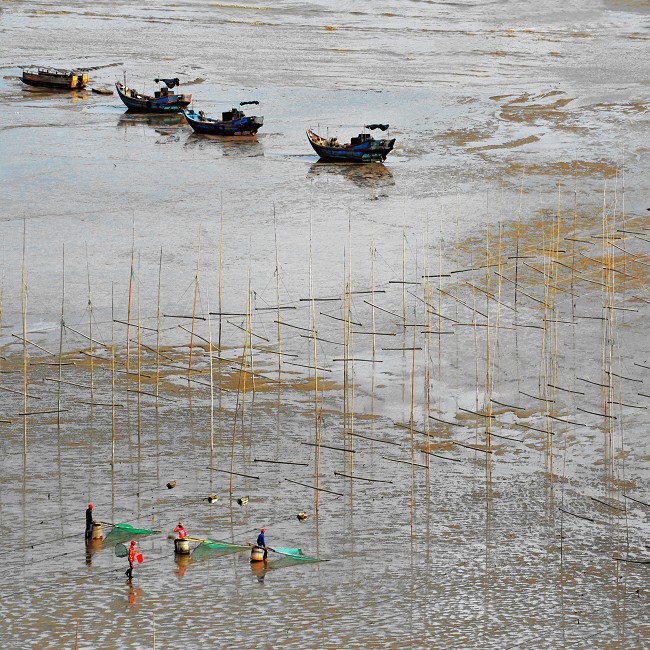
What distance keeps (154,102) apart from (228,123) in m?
5.22

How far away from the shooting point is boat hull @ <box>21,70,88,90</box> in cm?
5628

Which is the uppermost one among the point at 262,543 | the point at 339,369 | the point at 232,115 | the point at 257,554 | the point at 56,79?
the point at 56,79

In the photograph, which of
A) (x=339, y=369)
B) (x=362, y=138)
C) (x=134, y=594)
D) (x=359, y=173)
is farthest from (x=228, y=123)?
(x=134, y=594)

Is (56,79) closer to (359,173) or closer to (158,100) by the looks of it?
(158,100)

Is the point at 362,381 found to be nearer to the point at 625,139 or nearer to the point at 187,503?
the point at 187,503

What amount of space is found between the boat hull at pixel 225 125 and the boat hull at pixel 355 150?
3.58 meters

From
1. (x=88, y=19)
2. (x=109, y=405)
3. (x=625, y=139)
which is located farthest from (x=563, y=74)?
(x=109, y=405)

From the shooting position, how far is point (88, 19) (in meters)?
72.0

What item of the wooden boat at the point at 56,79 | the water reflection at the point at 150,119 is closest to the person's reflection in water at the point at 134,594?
the water reflection at the point at 150,119

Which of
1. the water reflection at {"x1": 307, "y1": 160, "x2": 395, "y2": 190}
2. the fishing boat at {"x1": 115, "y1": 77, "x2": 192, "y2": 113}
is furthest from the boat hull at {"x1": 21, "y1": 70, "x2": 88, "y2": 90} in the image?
the water reflection at {"x1": 307, "y1": 160, "x2": 395, "y2": 190}

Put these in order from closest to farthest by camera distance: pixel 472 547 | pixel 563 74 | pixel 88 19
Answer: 1. pixel 472 547
2. pixel 563 74
3. pixel 88 19

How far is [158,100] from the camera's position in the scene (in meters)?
53.4

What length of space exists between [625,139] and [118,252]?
68.4 feet

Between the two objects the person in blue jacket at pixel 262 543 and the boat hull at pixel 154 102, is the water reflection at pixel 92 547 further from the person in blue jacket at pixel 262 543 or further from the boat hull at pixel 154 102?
the boat hull at pixel 154 102
